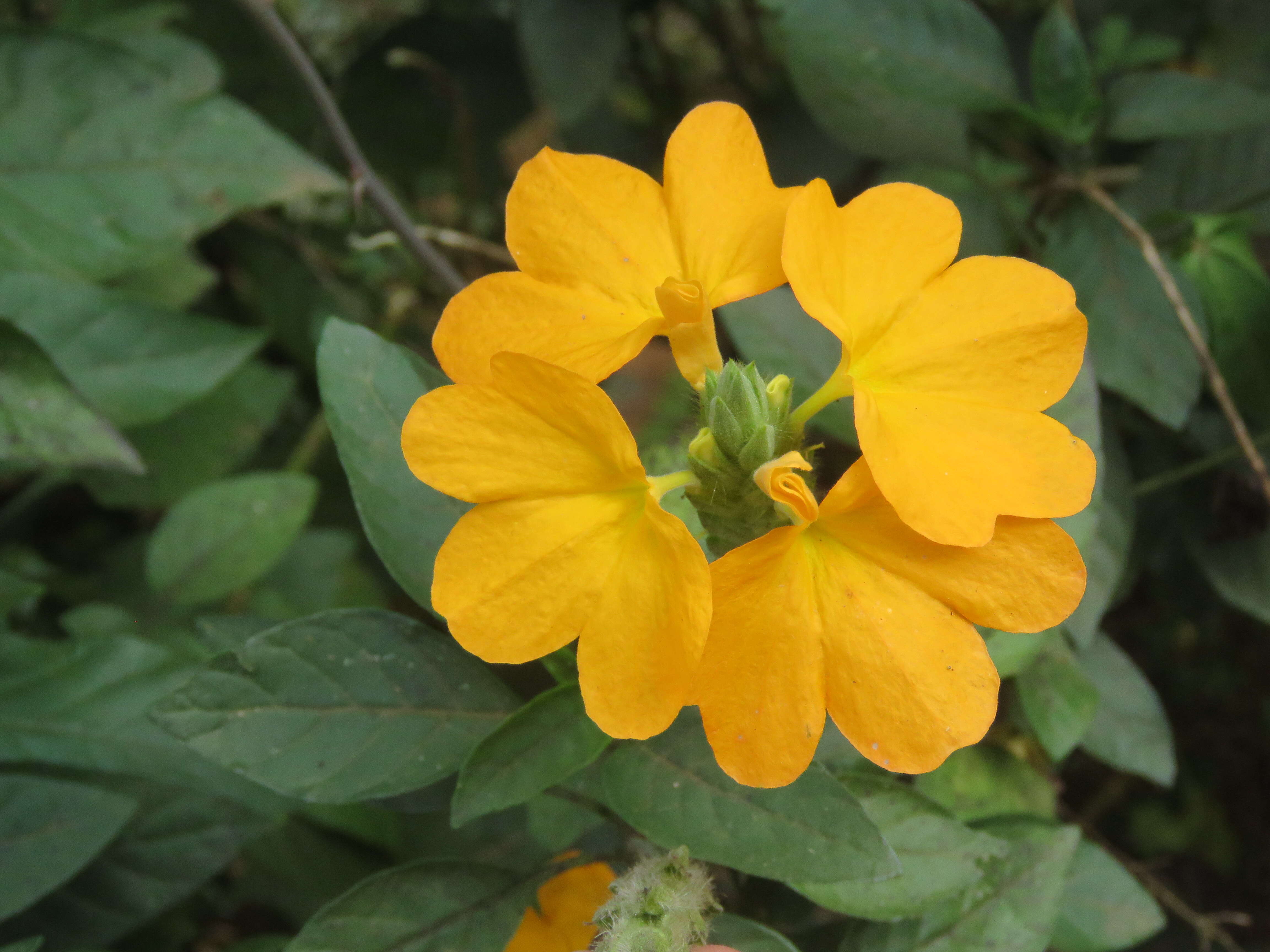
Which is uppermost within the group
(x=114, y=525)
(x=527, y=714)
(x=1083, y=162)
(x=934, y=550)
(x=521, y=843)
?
(x=934, y=550)

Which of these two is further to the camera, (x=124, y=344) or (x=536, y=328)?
(x=124, y=344)

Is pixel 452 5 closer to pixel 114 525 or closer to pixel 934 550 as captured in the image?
pixel 114 525

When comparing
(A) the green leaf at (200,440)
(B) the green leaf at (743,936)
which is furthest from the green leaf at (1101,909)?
(A) the green leaf at (200,440)

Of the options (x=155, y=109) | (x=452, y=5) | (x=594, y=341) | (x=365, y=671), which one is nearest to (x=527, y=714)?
(x=365, y=671)

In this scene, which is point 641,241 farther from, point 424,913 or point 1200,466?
point 1200,466

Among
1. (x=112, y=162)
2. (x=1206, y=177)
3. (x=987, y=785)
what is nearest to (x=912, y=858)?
(x=987, y=785)

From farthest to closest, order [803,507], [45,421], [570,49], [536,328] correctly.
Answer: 1. [570,49]
2. [45,421]
3. [536,328]
4. [803,507]
